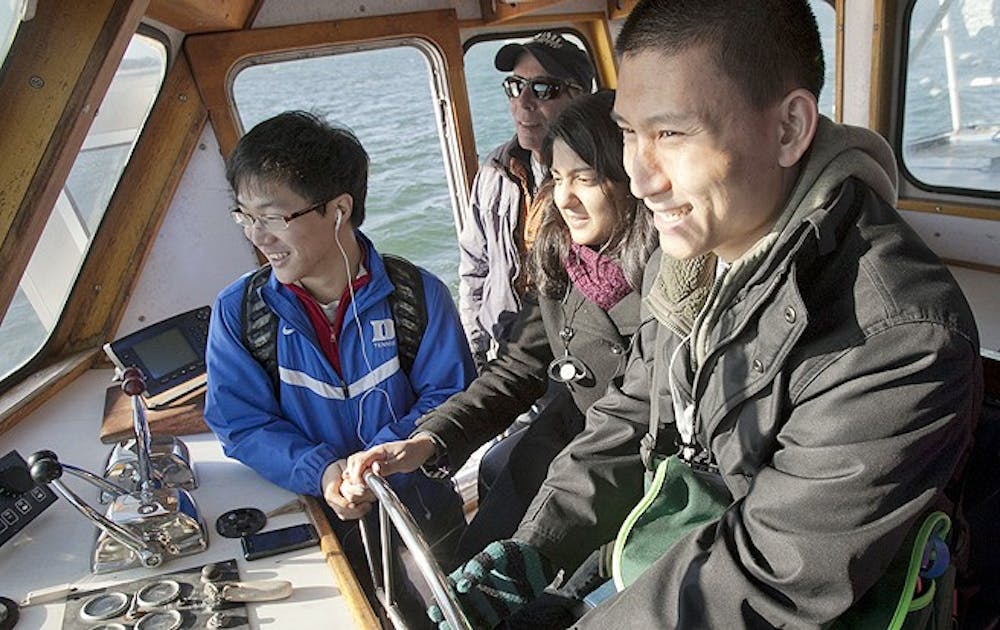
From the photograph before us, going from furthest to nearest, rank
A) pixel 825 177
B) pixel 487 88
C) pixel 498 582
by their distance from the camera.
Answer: pixel 487 88, pixel 498 582, pixel 825 177

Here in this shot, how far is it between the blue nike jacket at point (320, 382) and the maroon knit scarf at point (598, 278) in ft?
1.23

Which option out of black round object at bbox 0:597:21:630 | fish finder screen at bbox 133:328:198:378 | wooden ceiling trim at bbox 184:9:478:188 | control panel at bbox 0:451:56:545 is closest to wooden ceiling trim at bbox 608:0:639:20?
wooden ceiling trim at bbox 184:9:478:188

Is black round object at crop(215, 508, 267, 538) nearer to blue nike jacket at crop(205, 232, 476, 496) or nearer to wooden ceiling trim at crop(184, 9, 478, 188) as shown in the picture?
blue nike jacket at crop(205, 232, 476, 496)

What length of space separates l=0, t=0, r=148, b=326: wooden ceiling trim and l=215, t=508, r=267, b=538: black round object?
36.4 inches

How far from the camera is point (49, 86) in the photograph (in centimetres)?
193

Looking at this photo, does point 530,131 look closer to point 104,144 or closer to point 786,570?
point 104,144

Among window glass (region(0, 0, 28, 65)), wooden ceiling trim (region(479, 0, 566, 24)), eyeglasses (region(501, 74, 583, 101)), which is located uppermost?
window glass (region(0, 0, 28, 65))

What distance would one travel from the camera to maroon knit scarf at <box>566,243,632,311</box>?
1.92 m

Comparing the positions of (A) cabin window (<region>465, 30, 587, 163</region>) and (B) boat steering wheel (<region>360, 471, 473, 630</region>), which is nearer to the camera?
(B) boat steering wheel (<region>360, 471, 473, 630</region>)

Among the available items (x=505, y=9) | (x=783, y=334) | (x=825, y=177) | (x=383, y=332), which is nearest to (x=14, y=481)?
(x=383, y=332)

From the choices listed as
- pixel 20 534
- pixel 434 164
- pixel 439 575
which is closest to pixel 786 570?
pixel 439 575

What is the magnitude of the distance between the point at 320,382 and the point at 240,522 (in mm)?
403

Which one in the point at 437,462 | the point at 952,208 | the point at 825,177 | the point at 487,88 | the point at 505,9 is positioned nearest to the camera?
the point at 825,177

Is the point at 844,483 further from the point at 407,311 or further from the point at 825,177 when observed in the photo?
the point at 407,311
